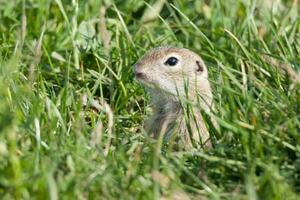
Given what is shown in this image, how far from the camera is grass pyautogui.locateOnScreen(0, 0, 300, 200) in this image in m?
3.66

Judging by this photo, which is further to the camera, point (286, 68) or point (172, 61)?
point (172, 61)

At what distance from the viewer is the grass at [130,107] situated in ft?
12.0

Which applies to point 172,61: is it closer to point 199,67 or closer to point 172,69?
point 172,69

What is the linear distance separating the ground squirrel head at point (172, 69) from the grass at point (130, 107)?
0.09m

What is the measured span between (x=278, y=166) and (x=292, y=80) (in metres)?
0.46

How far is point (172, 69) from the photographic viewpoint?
553 centimetres

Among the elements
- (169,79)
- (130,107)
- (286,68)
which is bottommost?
(130,107)

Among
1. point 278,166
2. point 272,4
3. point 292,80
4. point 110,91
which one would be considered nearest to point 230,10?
point 272,4

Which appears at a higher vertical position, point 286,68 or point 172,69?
point 286,68

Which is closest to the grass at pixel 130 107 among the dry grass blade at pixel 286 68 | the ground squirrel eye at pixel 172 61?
the dry grass blade at pixel 286 68

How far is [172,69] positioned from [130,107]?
0.32 metres

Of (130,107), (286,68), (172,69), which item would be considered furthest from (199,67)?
(286,68)

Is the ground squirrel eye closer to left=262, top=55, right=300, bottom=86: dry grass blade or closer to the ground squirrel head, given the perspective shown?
the ground squirrel head

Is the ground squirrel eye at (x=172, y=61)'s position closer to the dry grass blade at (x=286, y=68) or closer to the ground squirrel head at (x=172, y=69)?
the ground squirrel head at (x=172, y=69)
